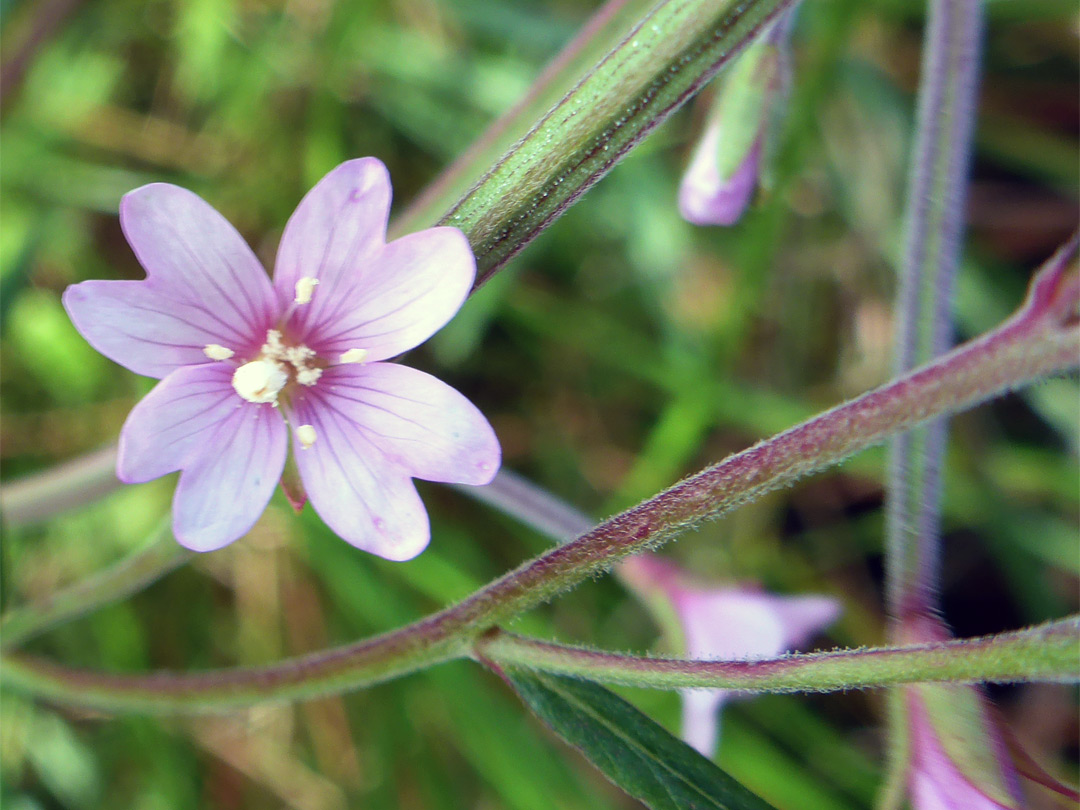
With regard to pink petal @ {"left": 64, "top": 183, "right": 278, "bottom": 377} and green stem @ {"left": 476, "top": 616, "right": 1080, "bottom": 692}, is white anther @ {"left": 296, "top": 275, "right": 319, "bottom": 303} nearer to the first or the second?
pink petal @ {"left": 64, "top": 183, "right": 278, "bottom": 377}

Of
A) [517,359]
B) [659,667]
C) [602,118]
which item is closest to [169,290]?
[602,118]

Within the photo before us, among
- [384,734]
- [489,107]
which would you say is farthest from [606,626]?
[489,107]

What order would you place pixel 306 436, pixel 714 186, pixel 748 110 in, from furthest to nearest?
pixel 714 186, pixel 748 110, pixel 306 436

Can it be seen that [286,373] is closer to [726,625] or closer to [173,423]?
[173,423]

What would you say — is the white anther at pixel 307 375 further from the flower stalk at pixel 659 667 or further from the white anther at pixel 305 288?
the flower stalk at pixel 659 667

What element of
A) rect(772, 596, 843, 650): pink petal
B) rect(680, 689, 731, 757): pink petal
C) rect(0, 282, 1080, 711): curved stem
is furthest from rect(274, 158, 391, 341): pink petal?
rect(772, 596, 843, 650): pink petal
